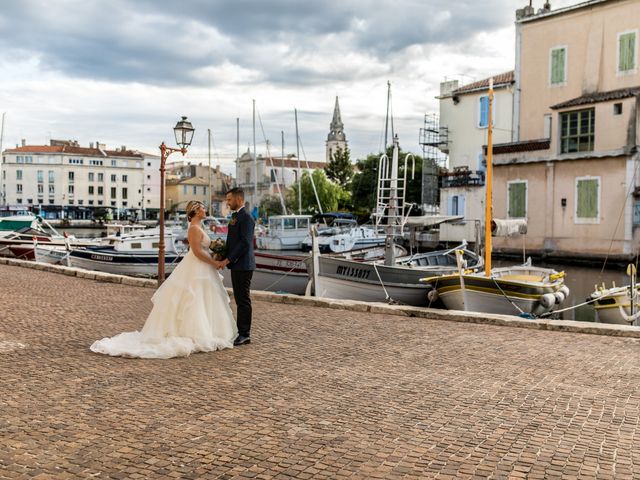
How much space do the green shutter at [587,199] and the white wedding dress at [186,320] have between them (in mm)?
29695

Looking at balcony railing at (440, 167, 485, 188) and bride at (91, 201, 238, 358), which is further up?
balcony railing at (440, 167, 485, 188)

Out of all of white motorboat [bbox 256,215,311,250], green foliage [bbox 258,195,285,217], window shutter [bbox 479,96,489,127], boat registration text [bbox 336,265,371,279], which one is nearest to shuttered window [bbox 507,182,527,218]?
window shutter [bbox 479,96,489,127]

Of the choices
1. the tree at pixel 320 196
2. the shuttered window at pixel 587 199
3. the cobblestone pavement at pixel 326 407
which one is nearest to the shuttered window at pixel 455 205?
the shuttered window at pixel 587 199

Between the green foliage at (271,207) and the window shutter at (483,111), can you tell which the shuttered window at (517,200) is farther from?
the green foliage at (271,207)

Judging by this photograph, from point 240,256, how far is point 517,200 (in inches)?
1251

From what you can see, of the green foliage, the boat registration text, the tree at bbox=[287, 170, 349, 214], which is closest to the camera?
the boat registration text

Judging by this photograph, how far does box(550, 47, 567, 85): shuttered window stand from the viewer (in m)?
40.2

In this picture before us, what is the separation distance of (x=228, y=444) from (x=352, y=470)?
1007 mm

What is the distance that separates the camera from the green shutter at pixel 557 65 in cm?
4034

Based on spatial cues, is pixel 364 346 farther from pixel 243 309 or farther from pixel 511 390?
pixel 511 390

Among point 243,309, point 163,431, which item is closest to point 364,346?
point 243,309

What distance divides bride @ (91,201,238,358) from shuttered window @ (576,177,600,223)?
2970cm

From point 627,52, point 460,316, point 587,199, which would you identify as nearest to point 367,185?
point 627,52

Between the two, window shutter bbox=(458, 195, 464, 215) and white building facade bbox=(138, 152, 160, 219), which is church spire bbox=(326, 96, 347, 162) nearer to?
white building facade bbox=(138, 152, 160, 219)
